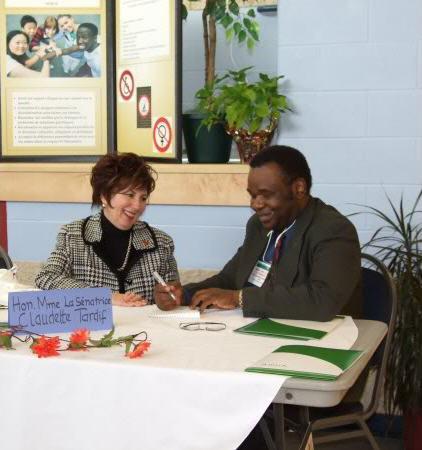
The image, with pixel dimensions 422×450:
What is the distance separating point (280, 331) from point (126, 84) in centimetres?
193

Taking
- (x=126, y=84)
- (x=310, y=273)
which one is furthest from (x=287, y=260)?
(x=126, y=84)

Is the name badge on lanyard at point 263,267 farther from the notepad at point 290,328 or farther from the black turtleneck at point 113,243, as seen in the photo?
the black turtleneck at point 113,243

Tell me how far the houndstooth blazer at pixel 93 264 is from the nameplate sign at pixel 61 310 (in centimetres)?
55

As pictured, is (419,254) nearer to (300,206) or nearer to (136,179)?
(300,206)

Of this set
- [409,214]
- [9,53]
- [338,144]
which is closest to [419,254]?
[409,214]

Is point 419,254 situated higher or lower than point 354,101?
lower

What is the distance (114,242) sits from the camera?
2727 mm

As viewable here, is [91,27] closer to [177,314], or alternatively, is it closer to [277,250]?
[277,250]

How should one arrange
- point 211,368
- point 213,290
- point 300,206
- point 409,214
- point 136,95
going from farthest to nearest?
point 136,95 < point 409,214 < point 300,206 < point 213,290 < point 211,368

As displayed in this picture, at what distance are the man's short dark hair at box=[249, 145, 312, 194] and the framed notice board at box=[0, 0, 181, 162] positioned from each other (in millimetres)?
1027

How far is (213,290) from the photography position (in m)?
2.31

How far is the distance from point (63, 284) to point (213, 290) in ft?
1.73

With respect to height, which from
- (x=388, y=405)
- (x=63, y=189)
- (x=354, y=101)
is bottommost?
(x=388, y=405)

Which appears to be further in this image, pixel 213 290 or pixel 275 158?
pixel 275 158
